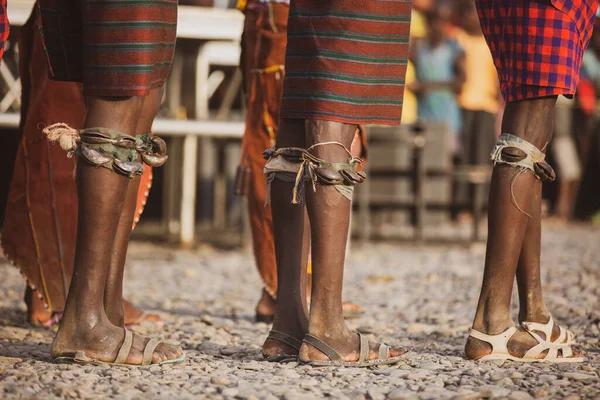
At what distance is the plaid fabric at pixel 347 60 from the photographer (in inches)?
105

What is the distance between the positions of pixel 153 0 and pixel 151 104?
0.33 meters

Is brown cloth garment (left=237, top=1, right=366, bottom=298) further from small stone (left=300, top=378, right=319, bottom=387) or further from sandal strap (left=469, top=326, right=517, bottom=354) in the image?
small stone (left=300, top=378, right=319, bottom=387)

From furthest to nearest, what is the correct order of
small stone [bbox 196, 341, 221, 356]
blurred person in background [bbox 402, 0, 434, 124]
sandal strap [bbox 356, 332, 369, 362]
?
1. blurred person in background [bbox 402, 0, 434, 124]
2. small stone [bbox 196, 341, 221, 356]
3. sandal strap [bbox 356, 332, 369, 362]

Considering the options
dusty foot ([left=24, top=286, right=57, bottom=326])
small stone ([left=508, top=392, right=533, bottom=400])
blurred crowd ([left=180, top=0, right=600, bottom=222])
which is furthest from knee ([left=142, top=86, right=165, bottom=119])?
blurred crowd ([left=180, top=0, right=600, bottom=222])

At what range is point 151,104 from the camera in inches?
109

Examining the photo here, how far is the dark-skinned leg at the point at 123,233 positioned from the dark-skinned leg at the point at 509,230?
1.13 meters

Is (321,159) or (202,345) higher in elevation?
(321,159)

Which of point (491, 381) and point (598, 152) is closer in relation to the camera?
point (491, 381)

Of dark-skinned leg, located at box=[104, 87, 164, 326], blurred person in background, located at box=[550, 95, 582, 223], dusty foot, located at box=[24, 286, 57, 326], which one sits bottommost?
blurred person in background, located at box=[550, 95, 582, 223]

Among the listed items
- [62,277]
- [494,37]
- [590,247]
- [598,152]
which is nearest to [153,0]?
[494,37]

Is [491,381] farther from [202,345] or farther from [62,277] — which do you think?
[62,277]

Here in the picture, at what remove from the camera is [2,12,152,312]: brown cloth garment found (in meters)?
3.52

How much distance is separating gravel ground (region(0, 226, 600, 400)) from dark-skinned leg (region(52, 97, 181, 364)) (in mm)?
82

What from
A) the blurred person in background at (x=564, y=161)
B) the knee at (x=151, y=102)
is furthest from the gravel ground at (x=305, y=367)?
the blurred person in background at (x=564, y=161)
